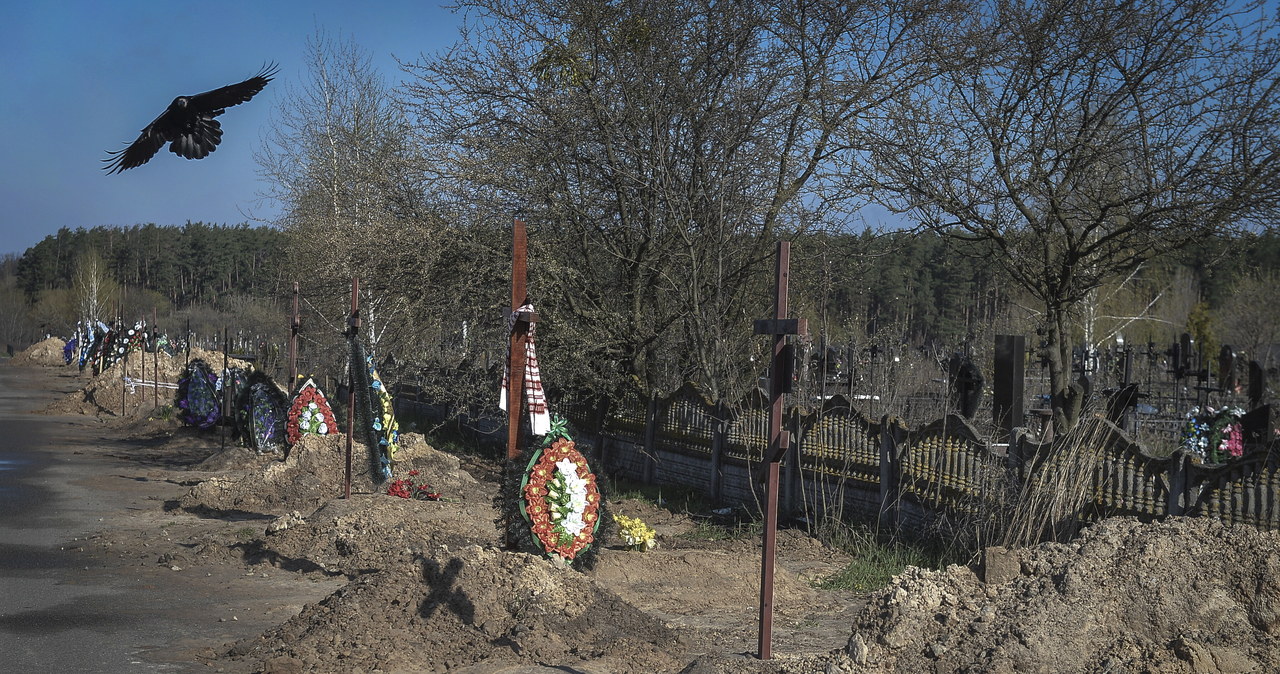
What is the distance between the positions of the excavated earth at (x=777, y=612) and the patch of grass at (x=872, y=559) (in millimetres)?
248

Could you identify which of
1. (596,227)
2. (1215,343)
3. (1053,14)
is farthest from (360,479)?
(1215,343)

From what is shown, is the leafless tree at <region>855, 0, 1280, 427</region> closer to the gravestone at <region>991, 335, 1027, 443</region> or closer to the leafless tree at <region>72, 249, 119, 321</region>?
the gravestone at <region>991, 335, 1027, 443</region>

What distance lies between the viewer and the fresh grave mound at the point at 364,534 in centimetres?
955

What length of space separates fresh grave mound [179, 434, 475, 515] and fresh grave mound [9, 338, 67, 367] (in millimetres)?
59746

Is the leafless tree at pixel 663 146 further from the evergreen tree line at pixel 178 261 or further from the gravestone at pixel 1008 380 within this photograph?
the evergreen tree line at pixel 178 261

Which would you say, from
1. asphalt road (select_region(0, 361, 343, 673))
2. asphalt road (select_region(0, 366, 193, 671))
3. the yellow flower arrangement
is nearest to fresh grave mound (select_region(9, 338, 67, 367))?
asphalt road (select_region(0, 366, 193, 671))

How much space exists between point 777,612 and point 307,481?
25.5ft

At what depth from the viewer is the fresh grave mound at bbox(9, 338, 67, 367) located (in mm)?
67438

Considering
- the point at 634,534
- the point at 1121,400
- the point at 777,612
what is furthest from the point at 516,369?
the point at 1121,400

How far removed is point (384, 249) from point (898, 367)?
7665 mm

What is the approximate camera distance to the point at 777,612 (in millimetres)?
8094

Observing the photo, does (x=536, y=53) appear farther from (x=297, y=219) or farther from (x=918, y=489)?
(x=297, y=219)

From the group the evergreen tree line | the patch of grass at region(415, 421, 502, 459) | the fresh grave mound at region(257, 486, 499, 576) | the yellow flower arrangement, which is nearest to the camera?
the fresh grave mound at region(257, 486, 499, 576)

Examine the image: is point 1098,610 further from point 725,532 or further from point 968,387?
point 968,387
